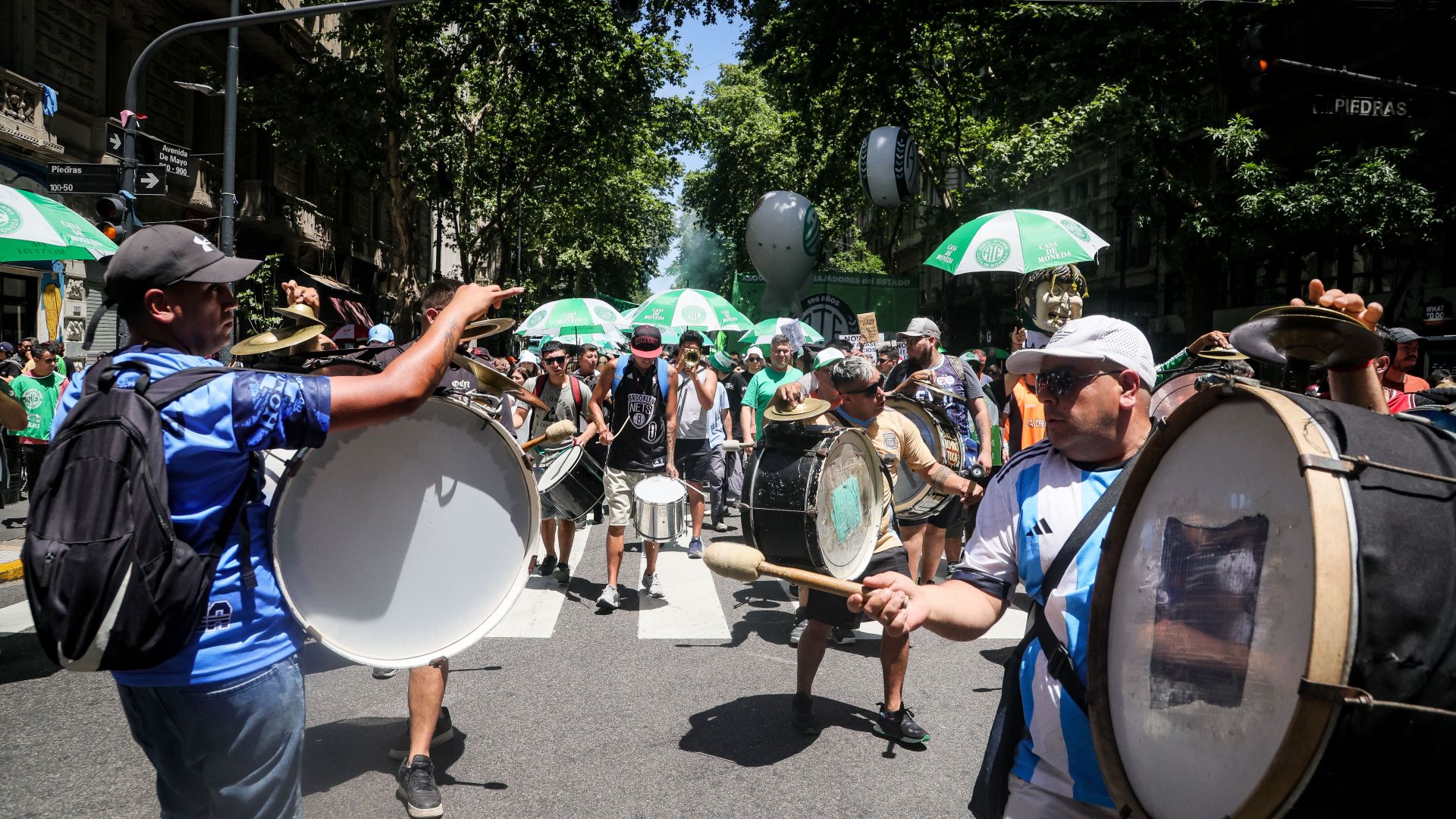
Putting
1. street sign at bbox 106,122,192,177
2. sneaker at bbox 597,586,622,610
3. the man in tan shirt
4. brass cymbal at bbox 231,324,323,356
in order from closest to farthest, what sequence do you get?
brass cymbal at bbox 231,324,323,356, the man in tan shirt, sneaker at bbox 597,586,622,610, street sign at bbox 106,122,192,177

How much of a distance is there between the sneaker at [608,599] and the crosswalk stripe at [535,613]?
30 centimetres

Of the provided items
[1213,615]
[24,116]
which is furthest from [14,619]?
[24,116]

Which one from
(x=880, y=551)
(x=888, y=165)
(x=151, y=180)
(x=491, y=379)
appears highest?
(x=888, y=165)

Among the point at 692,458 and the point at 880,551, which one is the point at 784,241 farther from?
the point at 880,551

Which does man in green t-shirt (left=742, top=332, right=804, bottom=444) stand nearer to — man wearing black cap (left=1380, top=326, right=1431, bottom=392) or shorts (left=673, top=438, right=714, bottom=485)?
shorts (left=673, top=438, right=714, bottom=485)

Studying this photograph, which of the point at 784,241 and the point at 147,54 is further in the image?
the point at 784,241

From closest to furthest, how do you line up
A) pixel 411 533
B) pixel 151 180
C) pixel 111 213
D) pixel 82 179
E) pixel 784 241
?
pixel 411 533 → pixel 82 179 → pixel 111 213 → pixel 151 180 → pixel 784 241

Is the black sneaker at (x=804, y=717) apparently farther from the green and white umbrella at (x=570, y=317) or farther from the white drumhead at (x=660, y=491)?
the green and white umbrella at (x=570, y=317)

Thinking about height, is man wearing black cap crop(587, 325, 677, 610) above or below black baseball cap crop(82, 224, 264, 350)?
below

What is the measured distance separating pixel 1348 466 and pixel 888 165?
15062 mm

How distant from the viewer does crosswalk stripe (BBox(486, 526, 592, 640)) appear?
21.6 feet

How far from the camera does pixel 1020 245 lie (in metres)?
7.27

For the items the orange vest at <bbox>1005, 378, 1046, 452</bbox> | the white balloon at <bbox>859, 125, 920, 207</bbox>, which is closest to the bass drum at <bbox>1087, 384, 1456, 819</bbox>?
the orange vest at <bbox>1005, 378, 1046, 452</bbox>

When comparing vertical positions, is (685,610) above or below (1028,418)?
below
